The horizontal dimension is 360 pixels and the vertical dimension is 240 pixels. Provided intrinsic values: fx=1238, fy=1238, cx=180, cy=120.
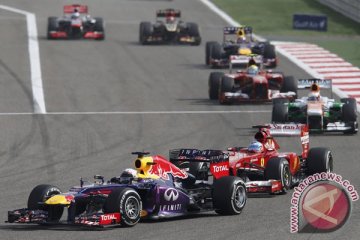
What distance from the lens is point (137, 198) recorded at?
62.4ft

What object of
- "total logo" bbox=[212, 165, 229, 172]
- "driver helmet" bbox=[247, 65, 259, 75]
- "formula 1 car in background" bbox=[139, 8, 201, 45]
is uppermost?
"formula 1 car in background" bbox=[139, 8, 201, 45]

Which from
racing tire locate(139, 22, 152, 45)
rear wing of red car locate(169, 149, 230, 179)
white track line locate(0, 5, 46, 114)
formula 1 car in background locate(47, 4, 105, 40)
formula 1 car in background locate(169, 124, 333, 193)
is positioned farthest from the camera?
formula 1 car in background locate(47, 4, 105, 40)

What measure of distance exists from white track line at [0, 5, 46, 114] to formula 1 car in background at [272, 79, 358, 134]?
7199mm

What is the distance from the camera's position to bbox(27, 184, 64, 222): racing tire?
19.2 m

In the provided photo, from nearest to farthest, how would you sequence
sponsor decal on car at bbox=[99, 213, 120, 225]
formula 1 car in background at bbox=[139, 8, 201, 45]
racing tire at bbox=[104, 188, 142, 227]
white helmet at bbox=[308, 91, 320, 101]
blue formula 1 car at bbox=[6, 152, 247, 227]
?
1. sponsor decal on car at bbox=[99, 213, 120, 225]
2. racing tire at bbox=[104, 188, 142, 227]
3. blue formula 1 car at bbox=[6, 152, 247, 227]
4. white helmet at bbox=[308, 91, 320, 101]
5. formula 1 car in background at bbox=[139, 8, 201, 45]

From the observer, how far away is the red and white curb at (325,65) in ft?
134

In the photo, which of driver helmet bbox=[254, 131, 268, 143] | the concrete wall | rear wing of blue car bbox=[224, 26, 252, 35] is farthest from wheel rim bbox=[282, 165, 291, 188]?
the concrete wall

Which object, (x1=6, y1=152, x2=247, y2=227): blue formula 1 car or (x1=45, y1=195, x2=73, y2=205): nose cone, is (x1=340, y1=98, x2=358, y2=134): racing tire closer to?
(x1=6, y1=152, x2=247, y2=227): blue formula 1 car

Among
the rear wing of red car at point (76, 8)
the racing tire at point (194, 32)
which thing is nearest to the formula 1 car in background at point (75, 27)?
the rear wing of red car at point (76, 8)

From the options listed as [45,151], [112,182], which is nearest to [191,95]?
[45,151]

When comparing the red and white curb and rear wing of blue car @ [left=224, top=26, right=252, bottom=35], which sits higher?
rear wing of blue car @ [left=224, top=26, right=252, bottom=35]

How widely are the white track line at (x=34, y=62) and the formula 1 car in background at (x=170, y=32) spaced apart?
4437mm

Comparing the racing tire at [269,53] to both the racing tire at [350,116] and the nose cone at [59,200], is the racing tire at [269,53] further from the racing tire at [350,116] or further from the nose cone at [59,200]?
the nose cone at [59,200]

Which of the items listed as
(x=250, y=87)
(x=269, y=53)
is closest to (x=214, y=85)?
(x=250, y=87)
